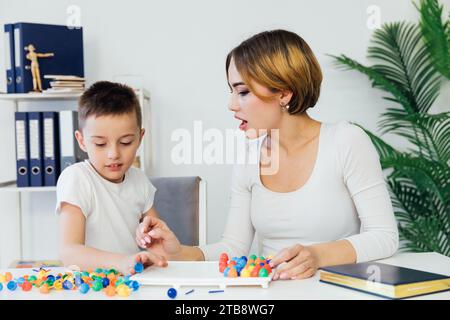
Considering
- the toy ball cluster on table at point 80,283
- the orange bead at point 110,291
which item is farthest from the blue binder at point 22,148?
the orange bead at point 110,291

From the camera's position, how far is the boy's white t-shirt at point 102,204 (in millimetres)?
1579

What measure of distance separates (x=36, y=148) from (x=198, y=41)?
101cm

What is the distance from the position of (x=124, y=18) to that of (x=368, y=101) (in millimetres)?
1384

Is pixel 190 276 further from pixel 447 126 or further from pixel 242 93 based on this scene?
pixel 447 126

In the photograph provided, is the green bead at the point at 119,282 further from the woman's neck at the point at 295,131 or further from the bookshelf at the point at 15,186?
the bookshelf at the point at 15,186

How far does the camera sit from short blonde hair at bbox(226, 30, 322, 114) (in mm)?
1641

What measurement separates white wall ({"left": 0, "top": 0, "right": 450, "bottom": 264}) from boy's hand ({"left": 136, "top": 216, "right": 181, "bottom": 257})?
6.00ft

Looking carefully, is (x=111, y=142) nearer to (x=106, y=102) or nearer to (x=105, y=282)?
(x=106, y=102)

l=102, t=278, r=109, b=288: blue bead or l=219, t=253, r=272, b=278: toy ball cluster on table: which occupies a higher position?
l=219, t=253, r=272, b=278: toy ball cluster on table

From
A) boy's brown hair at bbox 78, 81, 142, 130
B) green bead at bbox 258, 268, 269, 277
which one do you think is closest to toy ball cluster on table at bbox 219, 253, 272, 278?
green bead at bbox 258, 268, 269, 277

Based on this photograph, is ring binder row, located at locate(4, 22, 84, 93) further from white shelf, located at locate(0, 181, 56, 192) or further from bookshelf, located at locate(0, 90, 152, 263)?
white shelf, located at locate(0, 181, 56, 192)

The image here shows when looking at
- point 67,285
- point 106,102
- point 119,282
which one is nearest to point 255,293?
point 119,282

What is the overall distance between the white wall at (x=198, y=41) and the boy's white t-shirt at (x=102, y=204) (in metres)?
1.57
